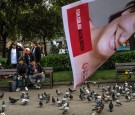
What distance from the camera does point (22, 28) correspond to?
3259cm

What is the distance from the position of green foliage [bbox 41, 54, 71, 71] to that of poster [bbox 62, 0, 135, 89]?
15.8 metres

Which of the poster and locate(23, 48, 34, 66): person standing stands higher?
locate(23, 48, 34, 66): person standing

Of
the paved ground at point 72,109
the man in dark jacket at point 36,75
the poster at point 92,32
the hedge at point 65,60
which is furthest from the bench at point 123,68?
the poster at point 92,32

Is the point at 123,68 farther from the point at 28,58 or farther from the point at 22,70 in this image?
the point at 22,70

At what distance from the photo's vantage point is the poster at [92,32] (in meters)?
2.99

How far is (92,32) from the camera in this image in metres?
3.06

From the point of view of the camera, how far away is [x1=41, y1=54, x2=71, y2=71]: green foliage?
A: 750 inches

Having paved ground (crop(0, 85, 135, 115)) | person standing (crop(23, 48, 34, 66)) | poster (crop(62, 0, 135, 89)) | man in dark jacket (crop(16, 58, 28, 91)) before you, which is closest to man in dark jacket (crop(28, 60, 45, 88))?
man in dark jacket (crop(16, 58, 28, 91))

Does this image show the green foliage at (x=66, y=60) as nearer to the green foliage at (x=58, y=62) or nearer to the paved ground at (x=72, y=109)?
the green foliage at (x=58, y=62)

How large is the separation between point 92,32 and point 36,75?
11.1 meters

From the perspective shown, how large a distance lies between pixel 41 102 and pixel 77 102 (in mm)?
1020

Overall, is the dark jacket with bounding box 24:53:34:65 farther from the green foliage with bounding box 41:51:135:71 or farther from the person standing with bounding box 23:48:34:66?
the green foliage with bounding box 41:51:135:71

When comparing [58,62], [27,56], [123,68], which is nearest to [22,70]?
[27,56]

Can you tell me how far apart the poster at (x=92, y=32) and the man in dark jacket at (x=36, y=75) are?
1090cm
